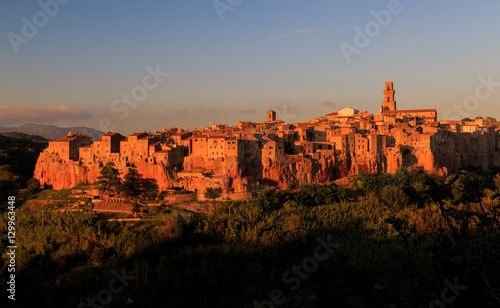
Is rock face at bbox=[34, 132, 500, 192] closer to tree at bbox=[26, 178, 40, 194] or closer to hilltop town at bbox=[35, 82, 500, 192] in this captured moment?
hilltop town at bbox=[35, 82, 500, 192]

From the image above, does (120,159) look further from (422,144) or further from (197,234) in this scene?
(422,144)

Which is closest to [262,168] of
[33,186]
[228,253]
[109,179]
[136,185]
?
[136,185]

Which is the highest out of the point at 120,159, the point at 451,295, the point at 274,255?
the point at 120,159

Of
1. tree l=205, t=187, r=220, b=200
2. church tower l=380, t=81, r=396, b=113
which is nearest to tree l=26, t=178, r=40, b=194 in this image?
tree l=205, t=187, r=220, b=200

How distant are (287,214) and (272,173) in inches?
305

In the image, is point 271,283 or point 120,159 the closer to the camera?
→ point 271,283

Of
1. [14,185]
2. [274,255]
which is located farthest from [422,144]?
[14,185]

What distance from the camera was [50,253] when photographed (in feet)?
78.2
